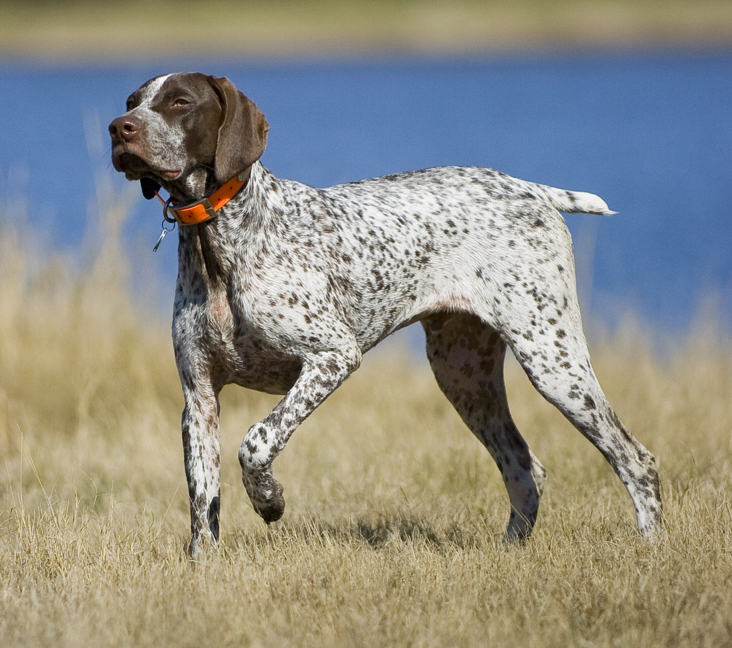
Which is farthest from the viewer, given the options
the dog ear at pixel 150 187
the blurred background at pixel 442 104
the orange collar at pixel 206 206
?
the blurred background at pixel 442 104

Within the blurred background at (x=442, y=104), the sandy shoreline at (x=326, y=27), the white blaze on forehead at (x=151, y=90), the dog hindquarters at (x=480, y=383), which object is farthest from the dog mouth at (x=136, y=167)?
the sandy shoreline at (x=326, y=27)

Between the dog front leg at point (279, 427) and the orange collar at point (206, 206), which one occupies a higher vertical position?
the orange collar at point (206, 206)

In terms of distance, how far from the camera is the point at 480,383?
17.5 feet

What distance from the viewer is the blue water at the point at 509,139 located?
12328mm

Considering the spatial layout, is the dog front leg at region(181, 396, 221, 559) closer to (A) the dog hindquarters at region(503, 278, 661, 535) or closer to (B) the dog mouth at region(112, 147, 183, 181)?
(B) the dog mouth at region(112, 147, 183, 181)

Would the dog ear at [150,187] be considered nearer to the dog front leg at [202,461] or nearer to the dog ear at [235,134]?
the dog ear at [235,134]

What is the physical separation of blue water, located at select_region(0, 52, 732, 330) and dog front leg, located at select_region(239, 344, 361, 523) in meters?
3.58

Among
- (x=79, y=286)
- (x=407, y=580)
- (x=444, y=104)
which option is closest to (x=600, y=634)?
(x=407, y=580)

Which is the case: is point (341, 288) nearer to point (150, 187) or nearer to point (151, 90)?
point (150, 187)

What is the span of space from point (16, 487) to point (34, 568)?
5.61 feet

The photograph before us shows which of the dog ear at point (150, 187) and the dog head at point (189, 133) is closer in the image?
the dog head at point (189, 133)

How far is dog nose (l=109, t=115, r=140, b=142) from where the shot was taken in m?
4.01

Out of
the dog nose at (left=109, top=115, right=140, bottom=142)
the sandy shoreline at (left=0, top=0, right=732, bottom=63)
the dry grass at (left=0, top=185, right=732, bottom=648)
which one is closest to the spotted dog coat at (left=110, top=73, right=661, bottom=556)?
the dog nose at (left=109, top=115, right=140, bottom=142)

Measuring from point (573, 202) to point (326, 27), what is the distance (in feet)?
97.1
